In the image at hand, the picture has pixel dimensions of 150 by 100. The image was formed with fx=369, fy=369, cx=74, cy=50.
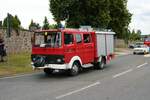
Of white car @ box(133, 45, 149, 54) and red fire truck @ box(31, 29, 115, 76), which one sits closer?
red fire truck @ box(31, 29, 115, 76)

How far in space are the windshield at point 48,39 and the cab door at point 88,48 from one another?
237cm

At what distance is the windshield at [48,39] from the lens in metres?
17.7

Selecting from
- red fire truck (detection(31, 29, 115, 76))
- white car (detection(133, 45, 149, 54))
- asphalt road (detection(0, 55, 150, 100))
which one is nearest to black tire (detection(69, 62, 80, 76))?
red fire truck (detection(31, 29, 115, 76))

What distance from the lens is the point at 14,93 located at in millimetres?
12805

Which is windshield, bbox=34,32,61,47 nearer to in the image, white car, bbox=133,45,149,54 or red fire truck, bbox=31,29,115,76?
red fire truck, bbox=31,29,115,76

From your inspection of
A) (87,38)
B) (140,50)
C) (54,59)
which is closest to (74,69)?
(54,59)

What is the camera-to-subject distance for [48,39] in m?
18.1

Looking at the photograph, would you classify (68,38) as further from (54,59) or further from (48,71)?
(48,71)

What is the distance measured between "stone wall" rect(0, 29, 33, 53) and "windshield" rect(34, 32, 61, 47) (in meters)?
14.1

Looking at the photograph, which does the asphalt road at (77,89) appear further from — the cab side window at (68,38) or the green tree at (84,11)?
the green tree at (84,11)

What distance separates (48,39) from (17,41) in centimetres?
1673

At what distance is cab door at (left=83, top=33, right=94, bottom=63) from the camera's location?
1983 centimetres

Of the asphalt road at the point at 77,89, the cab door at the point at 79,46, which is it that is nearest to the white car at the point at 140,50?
the cab door at the point at 79,46

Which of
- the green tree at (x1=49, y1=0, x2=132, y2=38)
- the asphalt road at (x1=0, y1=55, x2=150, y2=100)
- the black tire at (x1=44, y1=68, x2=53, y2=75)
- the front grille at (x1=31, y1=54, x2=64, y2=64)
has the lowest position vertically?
the asphalt road at (x1=0, y1=55, x2=150, y2=100)
